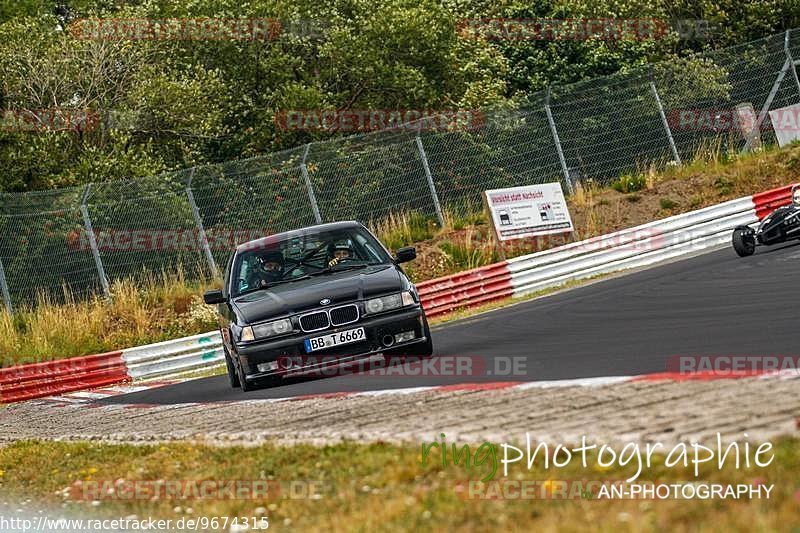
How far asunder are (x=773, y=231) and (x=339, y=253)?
7.12 m

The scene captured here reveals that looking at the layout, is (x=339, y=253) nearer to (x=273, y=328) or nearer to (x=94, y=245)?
Answer: (x=273, y=328)

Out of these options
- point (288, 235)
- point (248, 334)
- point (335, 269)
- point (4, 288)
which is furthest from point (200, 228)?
point (248, 334)

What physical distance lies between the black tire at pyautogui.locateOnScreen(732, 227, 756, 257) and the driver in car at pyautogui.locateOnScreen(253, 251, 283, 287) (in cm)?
756

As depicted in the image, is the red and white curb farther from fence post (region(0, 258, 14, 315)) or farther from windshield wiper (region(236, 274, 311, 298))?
fence post (region(0, 258, 14, 315))

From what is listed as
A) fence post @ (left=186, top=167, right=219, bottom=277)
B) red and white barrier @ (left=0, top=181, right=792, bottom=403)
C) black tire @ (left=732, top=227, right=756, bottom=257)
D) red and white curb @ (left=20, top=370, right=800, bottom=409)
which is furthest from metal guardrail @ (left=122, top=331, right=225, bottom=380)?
black tire @ (left=732, top=227, right=756, bottom=257)

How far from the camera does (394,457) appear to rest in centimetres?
603

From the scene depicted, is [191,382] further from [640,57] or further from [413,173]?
[640,57]

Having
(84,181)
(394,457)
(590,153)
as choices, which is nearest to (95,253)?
(84,181)

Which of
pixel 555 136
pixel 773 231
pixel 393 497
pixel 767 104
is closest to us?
pixel 393 497

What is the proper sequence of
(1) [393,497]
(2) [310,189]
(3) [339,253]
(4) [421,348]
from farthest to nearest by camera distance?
(2) [310,189]
(3) [339,253]
(4) [421,348]
(1) [393,497]

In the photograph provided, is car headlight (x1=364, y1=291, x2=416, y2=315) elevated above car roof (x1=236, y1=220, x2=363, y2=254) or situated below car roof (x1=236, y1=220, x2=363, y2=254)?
below

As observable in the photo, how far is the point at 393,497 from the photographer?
5223 millimetres

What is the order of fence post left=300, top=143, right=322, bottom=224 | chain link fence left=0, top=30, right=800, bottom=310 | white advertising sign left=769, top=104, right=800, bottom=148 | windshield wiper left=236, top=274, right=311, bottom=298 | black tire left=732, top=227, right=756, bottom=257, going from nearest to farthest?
windshield wiper left=236, top=274, right=311, bottom=298
black tire left=732, top=227, right=756, bottom=257
chain link fence left=0, top=30, right=800, bottom=310
fence post left=300, top=143, right=322, bottom=224
white advertising sign left=769, top=104, right=800, bottom=148

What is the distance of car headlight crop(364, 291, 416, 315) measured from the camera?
11031 millimetres
